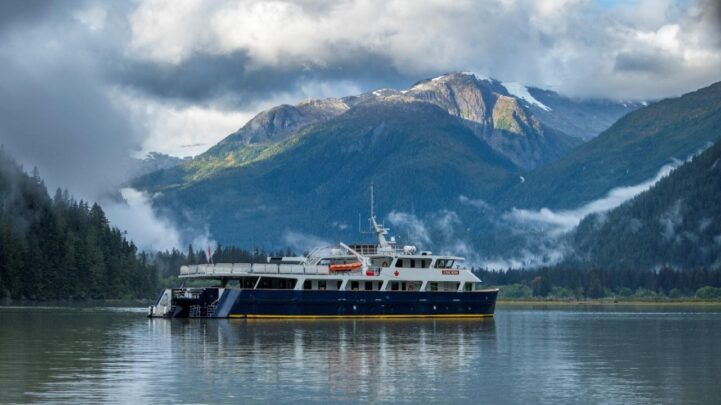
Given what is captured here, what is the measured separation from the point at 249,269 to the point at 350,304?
1352cm

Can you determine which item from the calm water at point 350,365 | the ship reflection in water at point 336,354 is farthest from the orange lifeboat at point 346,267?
the calm water at point 350,365

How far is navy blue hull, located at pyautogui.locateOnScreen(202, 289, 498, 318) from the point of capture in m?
134

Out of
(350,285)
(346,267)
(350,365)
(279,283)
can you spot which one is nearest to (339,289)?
(350,285)

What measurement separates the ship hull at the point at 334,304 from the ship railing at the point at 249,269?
2.22 metres

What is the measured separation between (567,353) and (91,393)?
130ft

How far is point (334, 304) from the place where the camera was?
140m

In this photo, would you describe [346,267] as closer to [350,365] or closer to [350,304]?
[350,304]

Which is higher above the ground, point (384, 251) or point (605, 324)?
point (384, 251)

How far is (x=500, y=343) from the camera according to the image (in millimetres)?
96750

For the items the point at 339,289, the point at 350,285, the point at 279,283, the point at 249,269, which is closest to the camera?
the point at 249,269

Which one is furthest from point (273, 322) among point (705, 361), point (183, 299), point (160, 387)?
point (160, 387)

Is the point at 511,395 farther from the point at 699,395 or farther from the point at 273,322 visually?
the point at 273,322

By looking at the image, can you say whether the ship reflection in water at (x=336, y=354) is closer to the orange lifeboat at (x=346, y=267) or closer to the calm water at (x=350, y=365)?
the calm water at (x=350, y=365)

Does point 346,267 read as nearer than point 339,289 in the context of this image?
No
